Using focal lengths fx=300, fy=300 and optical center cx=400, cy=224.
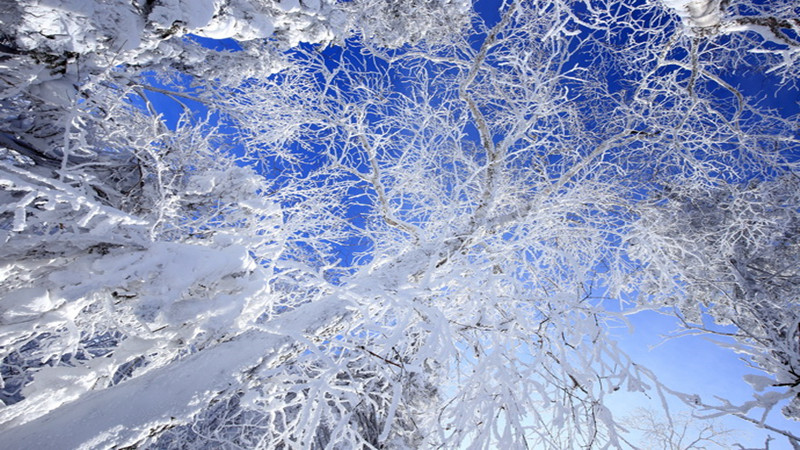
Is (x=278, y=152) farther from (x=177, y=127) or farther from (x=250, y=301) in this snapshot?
(x=250, y=301)

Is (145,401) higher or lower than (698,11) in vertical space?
lower

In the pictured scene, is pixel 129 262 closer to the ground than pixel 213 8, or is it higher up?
closer to the ground

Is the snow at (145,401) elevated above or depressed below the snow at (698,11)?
below

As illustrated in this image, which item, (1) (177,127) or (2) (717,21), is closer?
(2) (717,21)

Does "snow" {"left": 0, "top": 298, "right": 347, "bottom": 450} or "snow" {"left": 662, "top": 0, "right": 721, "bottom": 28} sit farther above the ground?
"snow" {"left": 662, "top": 0, "right": 721, "bottom": 28}

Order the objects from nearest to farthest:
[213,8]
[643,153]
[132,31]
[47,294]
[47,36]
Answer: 1. [47,294]
2. [47,36]
3. [132,31]
4. [213,8]
5. [643,153]

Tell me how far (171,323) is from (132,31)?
12.0 ft

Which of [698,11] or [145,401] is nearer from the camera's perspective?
[145,401]

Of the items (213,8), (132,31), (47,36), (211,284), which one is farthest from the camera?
(213,8)

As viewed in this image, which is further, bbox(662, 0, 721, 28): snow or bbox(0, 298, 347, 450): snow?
bbox(662, 0, 721, 28): snow

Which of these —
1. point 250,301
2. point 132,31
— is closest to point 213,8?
point 132,31

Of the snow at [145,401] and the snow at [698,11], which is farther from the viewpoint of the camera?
the snow at [698,11]

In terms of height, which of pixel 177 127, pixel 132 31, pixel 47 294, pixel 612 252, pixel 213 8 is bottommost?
pixel 47 294

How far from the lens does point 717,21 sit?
232 cm
